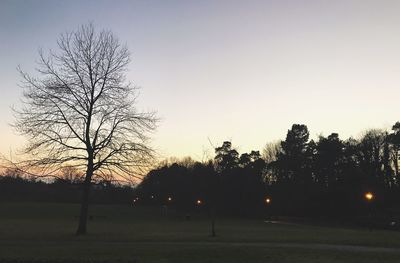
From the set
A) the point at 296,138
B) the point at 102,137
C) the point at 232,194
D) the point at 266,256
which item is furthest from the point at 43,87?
the point at 296,138

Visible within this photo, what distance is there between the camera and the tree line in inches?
2857

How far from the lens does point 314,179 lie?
87.1 m

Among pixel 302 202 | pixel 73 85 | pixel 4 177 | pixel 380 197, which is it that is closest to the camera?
pixel 4 177

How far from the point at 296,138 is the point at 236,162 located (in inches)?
745

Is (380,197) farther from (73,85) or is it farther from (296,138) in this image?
(73,85)

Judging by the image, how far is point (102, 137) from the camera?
30672 millimetres

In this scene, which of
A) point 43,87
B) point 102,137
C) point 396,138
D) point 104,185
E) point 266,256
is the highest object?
point 396,138

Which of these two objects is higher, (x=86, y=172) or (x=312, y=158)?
(x=312, y=158)

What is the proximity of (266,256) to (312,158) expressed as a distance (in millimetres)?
73811

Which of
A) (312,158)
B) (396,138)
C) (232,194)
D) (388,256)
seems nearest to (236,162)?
(232,194)

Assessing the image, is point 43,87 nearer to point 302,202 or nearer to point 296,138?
point 302,202

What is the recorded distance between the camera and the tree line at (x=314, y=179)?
72562mm

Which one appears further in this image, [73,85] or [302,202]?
[302,202]

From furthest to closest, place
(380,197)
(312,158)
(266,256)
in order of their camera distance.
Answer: (312,158) → (380,197) → (266,256)
